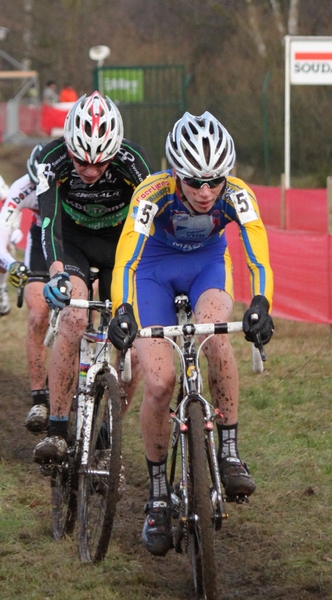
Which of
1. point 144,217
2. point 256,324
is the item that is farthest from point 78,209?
point 256,324

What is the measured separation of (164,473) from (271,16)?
85.9 feet

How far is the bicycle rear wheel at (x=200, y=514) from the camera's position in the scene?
3.90 m

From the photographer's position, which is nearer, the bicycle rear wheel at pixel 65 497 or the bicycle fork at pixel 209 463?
the bicycle fork at pixel 209 463

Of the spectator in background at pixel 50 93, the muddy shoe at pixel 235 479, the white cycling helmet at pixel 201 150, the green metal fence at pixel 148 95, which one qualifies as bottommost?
the muddy shoe at pixel 235 479

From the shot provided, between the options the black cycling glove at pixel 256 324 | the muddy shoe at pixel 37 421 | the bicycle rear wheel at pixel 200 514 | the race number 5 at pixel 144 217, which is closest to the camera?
the bicycle rear wheel at pixel 200 514

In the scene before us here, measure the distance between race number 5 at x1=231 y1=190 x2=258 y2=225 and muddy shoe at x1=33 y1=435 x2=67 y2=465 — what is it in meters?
1.54

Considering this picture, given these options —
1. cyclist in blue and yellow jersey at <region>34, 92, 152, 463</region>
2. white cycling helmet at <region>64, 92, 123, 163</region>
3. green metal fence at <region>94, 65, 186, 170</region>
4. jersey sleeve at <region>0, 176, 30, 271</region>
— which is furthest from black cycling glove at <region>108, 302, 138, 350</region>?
green metal fence at <region>94, 65, 186, 170</region>

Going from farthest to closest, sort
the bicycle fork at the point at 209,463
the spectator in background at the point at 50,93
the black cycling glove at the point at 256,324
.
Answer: the spectator in background at the point at 50,93, the black cycling glove at the point at 256,324, the bicycle fork at the point at 209,463

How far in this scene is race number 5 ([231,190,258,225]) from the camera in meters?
4.64

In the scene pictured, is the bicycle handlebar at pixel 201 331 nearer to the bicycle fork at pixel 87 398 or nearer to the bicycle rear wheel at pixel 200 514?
the bicycle rear wheel at pixel 200 514

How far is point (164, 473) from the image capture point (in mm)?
4660

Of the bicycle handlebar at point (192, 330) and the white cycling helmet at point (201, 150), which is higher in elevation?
the white cycling helmet at point (201, 150)

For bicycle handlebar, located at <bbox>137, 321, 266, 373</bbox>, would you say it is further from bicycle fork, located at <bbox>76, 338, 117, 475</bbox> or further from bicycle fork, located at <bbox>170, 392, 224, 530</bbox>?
bicycle fork, located at <bbox>76, 338, 117, 475</bbox>

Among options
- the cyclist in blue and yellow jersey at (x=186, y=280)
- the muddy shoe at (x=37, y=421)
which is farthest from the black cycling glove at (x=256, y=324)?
the muddy shoe at (x=37, y=421)
